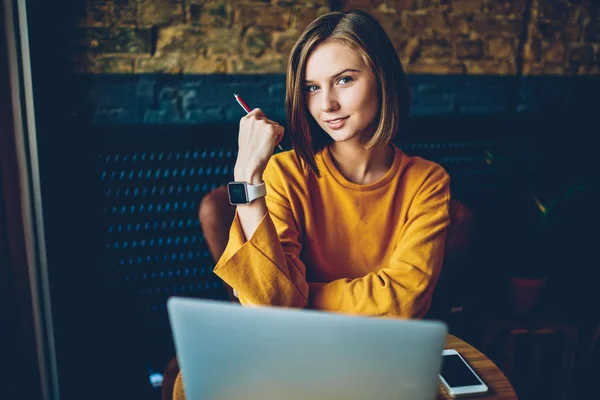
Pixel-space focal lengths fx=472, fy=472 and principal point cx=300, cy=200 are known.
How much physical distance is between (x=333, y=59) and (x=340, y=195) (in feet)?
1.23

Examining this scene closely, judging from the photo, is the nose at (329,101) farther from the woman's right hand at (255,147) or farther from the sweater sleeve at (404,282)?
the sweater sleeve at (404,282)

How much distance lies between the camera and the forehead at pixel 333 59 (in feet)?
3.84

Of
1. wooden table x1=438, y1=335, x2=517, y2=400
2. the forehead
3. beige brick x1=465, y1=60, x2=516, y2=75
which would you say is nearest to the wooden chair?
wooden table x1=438, y1=335, x2=517, y2=400

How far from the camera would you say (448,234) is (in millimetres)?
1521

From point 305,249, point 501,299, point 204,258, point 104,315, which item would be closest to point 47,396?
point 104,315

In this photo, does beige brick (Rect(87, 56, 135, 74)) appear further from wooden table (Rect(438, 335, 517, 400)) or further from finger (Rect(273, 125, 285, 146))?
wooden table (Rect(438, 335, 517, 400))

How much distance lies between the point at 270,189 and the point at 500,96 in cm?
155

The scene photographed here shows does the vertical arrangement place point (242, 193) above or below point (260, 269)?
above

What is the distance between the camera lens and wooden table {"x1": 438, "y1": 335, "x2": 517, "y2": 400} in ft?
3.10

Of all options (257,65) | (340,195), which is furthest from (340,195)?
(257,65)

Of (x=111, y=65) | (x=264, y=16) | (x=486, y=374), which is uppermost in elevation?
(x=264, y=16)

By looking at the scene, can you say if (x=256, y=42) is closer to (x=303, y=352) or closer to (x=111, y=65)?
(x=111, y=65)

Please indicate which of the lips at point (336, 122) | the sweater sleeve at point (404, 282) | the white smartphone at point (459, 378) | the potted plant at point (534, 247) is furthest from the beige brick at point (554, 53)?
the white smartphone at point (459, 378)

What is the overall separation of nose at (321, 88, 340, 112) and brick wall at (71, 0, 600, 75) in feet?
2.92
